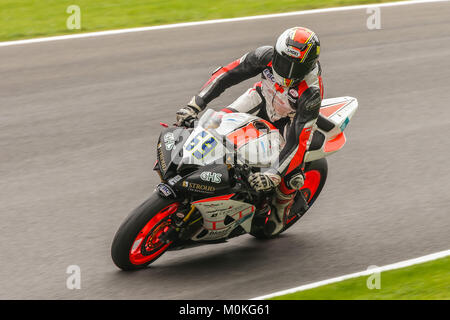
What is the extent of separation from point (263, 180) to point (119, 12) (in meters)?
8.57

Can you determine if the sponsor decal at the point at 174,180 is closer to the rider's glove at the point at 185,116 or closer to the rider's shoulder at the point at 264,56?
the rider's glove at the point at 185,116

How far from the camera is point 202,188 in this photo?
19.1 ft

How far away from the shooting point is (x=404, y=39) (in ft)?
42.2

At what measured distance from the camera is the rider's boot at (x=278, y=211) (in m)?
6.56

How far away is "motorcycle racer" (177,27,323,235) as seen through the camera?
19.4 feet

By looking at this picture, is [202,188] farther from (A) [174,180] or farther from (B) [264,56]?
(B) [264,56]

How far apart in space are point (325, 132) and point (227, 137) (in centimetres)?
103

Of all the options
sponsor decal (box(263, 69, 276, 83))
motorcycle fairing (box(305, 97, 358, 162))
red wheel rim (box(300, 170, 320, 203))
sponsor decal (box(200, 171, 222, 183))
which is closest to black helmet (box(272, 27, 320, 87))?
sponsor decal (box(263, 69, 276, 83))

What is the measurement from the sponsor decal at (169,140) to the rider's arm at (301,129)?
0.83 metres

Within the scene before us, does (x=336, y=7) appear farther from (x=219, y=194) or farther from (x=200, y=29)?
(x=219, y=194)

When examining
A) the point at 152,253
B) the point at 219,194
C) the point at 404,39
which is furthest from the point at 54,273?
the point at 404,39
